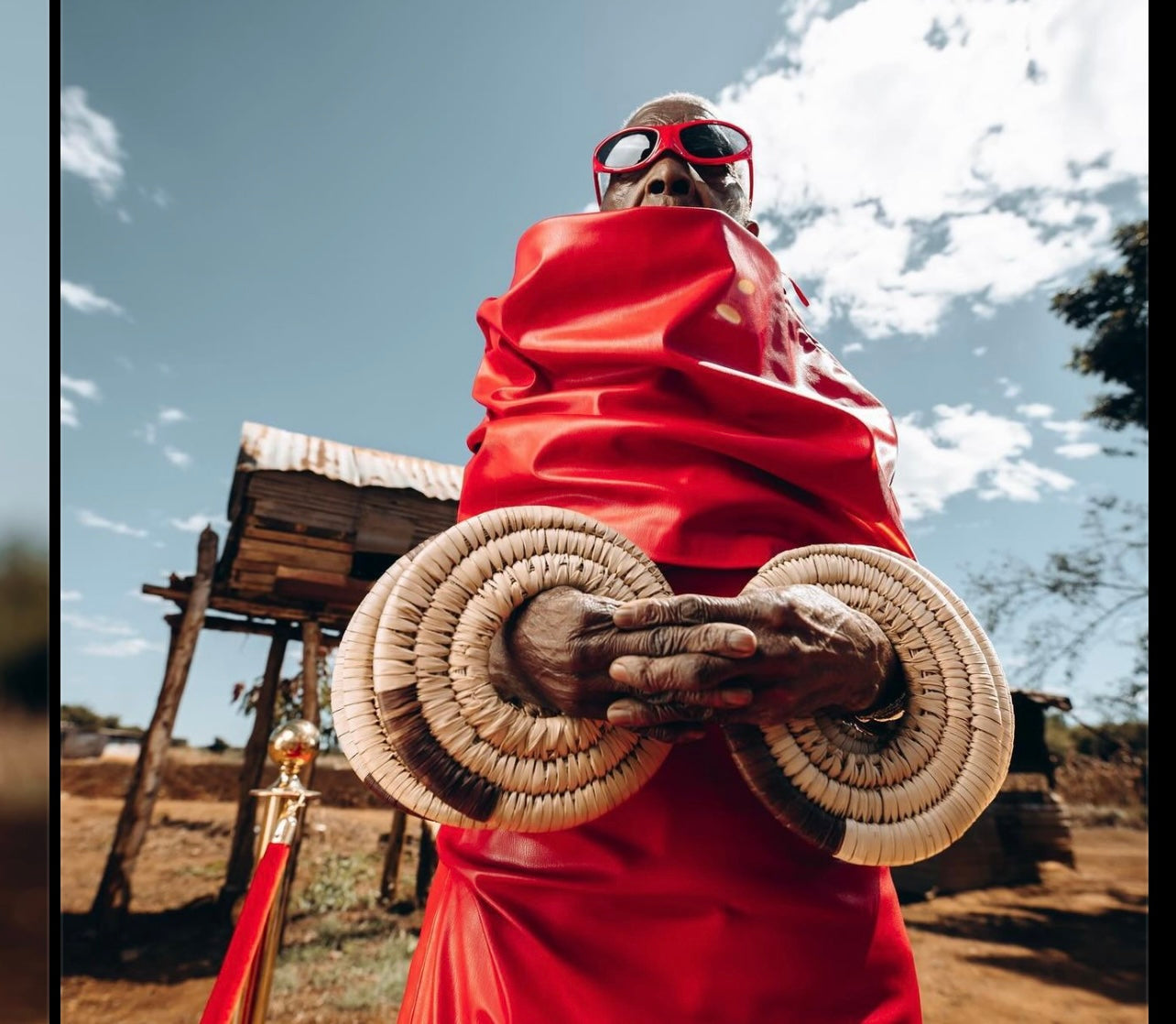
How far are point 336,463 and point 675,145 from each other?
21.7ft

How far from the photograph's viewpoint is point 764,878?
898mm

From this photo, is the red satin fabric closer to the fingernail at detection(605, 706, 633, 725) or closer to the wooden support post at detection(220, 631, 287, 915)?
the fingernail at detection(605, 706, 633, 725)

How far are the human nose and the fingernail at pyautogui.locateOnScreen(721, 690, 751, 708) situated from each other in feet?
3.84

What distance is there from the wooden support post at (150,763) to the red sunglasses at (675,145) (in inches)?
258

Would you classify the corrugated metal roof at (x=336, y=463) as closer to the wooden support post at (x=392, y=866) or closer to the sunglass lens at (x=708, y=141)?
the wooden support post at (x=392, y=866)

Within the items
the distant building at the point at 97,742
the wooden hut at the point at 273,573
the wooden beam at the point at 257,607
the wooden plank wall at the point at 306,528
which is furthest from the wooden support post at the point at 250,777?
the distant building at the point at 97,742

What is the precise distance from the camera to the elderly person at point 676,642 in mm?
760

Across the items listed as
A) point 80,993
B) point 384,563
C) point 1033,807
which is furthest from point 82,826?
point 1033,807

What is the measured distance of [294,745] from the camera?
1.55 meters

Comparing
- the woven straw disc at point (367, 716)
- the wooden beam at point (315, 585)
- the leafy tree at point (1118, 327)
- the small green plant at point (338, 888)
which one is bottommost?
the small green plant at point (338, 888)

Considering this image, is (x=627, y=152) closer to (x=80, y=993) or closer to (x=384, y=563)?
(x=384, y=563)

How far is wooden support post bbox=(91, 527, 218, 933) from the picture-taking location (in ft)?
21.3

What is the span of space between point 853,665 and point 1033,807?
37.8ft

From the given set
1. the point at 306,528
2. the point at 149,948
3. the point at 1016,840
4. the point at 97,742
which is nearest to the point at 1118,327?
the point at 1016,840
